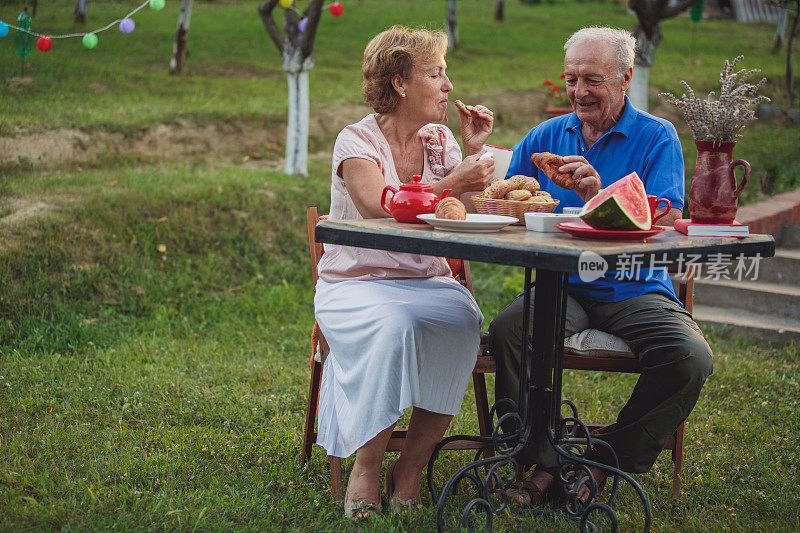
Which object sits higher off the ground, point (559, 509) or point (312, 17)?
point (312, 17)

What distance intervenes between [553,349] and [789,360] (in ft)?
10.0

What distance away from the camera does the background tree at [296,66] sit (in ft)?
26.5

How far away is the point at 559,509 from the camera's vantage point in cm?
322

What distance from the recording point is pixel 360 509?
3.05m

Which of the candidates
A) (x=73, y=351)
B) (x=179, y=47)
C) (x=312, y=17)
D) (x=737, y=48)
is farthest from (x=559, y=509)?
(x=737, y=48)

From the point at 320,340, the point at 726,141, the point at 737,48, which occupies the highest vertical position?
the point at 737,48

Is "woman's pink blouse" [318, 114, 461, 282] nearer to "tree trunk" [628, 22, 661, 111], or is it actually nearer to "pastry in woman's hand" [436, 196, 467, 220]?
"pastry in woman's hand" [436, 196, 467, 220]

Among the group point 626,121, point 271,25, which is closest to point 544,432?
point 626,121

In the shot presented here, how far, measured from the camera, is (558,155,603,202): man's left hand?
2.93 metres

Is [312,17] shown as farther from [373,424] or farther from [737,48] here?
[737,48]

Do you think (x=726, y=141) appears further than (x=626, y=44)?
No

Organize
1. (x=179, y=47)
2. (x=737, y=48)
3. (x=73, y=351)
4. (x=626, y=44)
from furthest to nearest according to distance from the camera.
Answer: (x=737, y=48) < (x=179, y=47) < (x=73, y=351) < (x=626, y=44)

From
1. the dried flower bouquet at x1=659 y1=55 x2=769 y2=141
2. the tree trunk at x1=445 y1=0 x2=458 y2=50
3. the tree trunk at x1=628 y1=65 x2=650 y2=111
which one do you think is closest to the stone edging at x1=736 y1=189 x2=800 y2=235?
the tree trunk at x1=628 y1=65 x2=650 y2=111

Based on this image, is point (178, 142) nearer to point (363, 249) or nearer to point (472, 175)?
point (363, 249)
